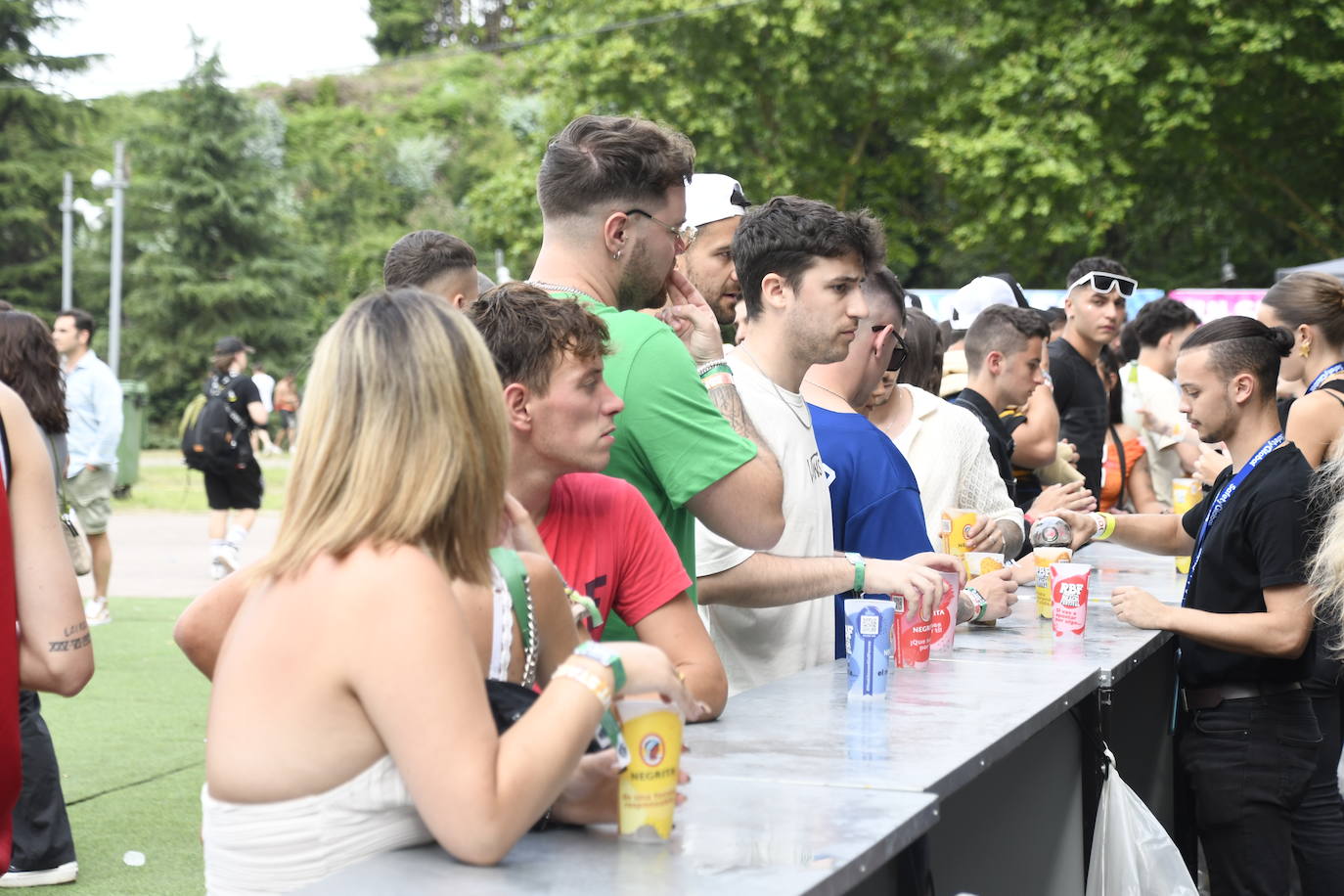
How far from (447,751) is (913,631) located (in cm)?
188

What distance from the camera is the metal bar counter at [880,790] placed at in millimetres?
1938

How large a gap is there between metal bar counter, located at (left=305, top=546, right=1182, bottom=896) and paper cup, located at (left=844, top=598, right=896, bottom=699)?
49 millimetres

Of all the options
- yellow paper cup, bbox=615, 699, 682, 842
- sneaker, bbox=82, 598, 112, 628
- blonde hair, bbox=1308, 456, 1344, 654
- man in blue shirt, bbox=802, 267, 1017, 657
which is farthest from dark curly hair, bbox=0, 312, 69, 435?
sneaker, bbox=82, 598, 112, 628

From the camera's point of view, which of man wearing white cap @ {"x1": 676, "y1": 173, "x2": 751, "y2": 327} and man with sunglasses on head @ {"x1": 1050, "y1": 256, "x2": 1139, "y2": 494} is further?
man with sunglasses on head @ {"x1": 1050, "y1": 256, "x2": 1139, "y2": 494}

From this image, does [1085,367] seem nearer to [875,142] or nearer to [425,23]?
[875,142]

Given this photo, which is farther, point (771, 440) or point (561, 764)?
point (771, 440)

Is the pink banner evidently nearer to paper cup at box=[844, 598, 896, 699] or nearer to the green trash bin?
the green trash bin

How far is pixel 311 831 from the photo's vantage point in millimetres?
1959

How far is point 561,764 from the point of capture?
189cm

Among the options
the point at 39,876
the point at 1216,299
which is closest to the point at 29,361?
the point at 39,876

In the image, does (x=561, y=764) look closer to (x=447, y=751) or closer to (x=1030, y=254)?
(x=447, y=751)

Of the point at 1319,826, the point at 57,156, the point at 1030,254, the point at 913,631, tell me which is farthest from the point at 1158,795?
the point at 57,156

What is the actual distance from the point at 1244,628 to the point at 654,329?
2099 mm

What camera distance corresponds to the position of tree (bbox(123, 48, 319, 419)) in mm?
41938
